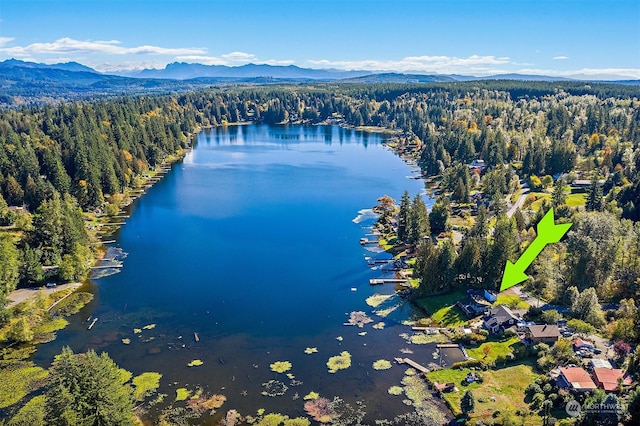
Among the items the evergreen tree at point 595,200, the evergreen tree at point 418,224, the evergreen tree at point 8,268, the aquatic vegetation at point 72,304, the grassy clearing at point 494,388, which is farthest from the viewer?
the evergreen tree at point 595,200

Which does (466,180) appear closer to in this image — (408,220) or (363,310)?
(408,220)

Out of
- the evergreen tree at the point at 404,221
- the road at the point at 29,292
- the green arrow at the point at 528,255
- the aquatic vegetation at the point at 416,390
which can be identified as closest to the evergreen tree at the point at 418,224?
the evergreen tree at the point at 404,221

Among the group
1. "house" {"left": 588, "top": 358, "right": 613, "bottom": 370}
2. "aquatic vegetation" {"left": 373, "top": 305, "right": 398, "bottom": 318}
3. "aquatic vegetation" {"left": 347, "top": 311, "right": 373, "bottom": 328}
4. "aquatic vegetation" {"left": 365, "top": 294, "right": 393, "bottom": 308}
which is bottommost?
"aquatic vegetation" {"left": 347, "top": 311, "right": 373, "bottom": 328}

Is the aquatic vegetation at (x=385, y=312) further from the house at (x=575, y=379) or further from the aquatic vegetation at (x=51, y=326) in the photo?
the aquatic vegetation at (x=51, y=326)

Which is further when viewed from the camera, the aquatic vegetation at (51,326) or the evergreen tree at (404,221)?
the evergreen tree at (404,221)

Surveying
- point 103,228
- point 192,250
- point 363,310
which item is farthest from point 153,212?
point 363,310

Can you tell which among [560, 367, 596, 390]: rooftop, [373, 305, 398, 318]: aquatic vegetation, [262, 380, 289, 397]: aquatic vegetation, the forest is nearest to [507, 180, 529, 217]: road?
the forest

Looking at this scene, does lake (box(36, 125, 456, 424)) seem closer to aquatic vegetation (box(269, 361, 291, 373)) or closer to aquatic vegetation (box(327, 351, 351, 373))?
aquatic vegetation (box(269, 361, 291, 373))
